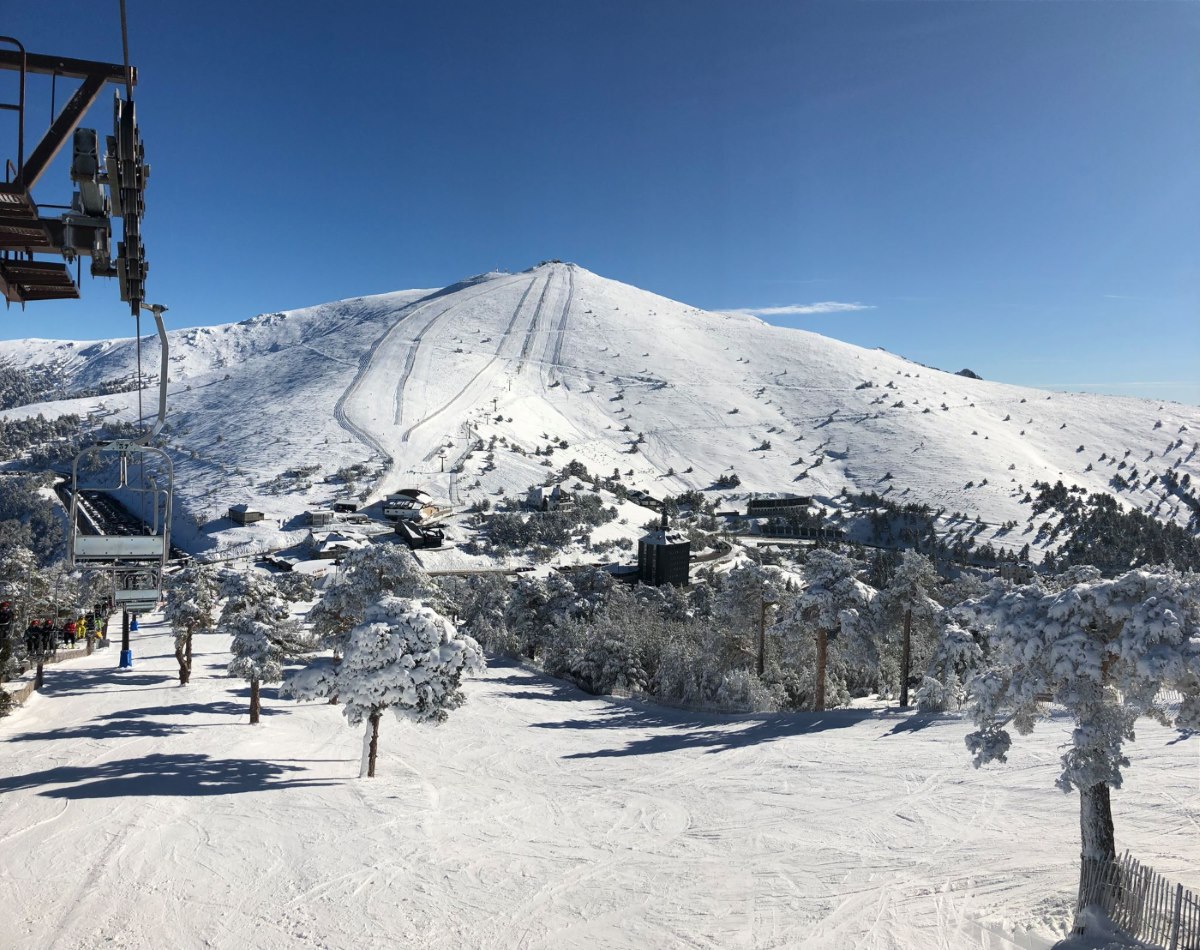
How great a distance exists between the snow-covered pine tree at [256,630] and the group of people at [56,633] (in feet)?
24.0

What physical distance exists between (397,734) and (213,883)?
39.5 ft

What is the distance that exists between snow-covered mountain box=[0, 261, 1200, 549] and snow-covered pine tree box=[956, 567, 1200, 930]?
72.5 m

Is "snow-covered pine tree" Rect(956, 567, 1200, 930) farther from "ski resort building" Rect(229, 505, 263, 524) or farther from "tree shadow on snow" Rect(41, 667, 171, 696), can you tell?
"ski resort building" Rect(229, 505, 263, 524)

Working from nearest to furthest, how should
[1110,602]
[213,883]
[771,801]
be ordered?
[1110,602], [213,883], [771,801]

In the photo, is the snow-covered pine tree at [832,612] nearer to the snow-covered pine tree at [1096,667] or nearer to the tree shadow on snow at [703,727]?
the tree shadow on snow at [703,727]

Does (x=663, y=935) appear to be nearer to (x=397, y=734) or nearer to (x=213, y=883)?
(x=213, y=883)

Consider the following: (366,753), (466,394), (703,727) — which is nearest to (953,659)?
(703,727)

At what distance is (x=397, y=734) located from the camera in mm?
24750

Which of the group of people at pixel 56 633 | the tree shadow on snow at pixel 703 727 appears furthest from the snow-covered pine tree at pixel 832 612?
the group of people at pixel 56 633

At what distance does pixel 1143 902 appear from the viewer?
31.8 ft

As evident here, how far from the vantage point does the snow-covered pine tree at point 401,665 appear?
18219mm

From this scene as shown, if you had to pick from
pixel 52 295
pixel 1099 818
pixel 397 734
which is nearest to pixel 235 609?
pixel 397 734

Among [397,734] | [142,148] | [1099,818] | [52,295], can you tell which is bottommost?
[397,734]

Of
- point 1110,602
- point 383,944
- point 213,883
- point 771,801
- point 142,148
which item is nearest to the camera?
point 142,148
